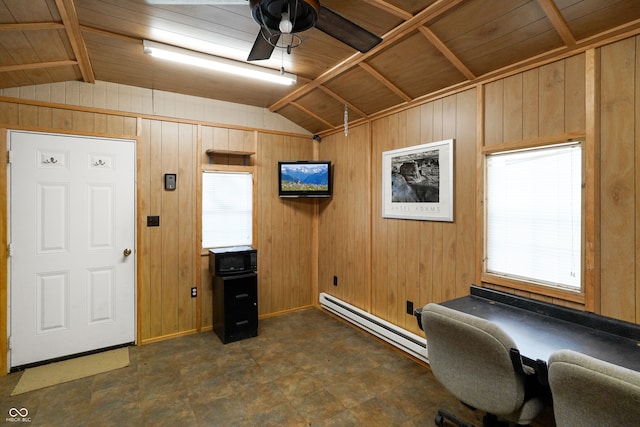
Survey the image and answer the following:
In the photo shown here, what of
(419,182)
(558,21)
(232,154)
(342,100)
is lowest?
(419,182)

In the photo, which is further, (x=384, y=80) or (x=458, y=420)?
(x=384, y=80)

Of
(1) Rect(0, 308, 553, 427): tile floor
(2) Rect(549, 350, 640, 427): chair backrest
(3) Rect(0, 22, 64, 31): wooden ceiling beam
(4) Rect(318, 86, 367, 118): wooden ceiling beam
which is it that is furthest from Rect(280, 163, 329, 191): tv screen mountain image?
(2) Rect(549, 350, 640, 427): chair backrest

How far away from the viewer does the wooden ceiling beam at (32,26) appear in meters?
2.00

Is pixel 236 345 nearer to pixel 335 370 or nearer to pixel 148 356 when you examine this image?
pixel 148 356

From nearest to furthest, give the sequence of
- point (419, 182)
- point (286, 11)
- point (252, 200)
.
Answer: point (286, 11) < point (419, 182) < point (252, 200)

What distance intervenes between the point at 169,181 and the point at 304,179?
1622 millimetres

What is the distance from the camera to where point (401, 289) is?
3211mm

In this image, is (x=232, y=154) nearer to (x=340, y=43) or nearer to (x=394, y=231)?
(x=340, y=43)

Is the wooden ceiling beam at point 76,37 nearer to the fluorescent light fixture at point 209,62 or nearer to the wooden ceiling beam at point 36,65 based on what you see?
the wooden ceiling beam at point 36,65

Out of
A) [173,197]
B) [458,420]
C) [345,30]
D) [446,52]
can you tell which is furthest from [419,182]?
[173,197]

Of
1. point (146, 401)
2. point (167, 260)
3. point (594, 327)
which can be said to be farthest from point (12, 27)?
point (594, 327)

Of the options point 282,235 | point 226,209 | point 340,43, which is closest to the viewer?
point 340,43

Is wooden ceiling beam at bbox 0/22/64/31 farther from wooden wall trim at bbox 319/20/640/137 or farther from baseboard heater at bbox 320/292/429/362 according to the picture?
baseboard heater at bbox 320/292/429/362

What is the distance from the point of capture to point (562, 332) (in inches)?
69.8
